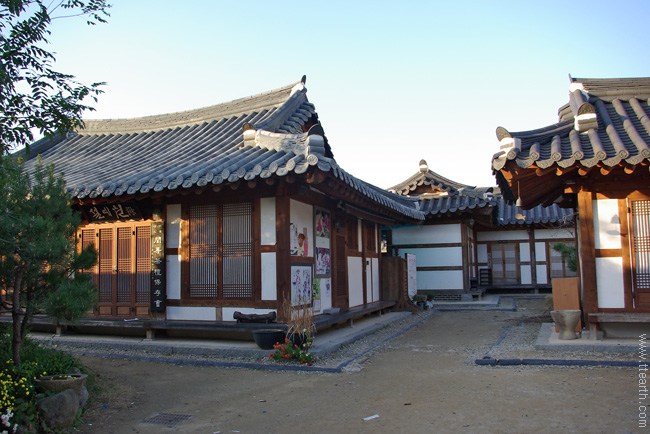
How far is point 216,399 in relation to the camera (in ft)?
18.9

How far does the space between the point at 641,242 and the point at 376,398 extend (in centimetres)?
505

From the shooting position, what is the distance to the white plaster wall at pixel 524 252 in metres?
21.7

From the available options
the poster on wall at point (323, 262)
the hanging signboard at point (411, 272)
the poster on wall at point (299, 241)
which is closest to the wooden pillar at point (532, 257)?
the hanging signboard at point (411, 272)

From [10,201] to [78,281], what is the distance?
3.59 ft

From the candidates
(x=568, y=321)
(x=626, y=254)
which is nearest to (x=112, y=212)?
(x=568, y=321)

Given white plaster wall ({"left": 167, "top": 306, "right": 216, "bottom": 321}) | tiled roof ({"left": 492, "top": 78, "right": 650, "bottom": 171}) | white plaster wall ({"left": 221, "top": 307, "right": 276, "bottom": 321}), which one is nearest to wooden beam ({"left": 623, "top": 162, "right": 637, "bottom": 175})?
tiled roof ({"left": 492, "top": 78, "right": 650, "bottom": 171})

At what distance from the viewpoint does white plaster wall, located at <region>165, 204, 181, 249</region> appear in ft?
30.5

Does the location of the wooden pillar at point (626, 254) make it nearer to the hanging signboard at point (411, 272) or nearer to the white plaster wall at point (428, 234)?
the hanging signboard at point (411, 272)

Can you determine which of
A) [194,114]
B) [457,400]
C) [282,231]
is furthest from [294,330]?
[194,114]

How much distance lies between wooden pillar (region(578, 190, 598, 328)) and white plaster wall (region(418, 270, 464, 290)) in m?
9.89

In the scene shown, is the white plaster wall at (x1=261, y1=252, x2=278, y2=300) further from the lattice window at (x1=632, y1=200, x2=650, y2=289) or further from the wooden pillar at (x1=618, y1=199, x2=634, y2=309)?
the lattice window at (x1=632, y1=200, x2=650, y2=289)

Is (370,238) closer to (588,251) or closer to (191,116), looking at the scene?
(191,116)

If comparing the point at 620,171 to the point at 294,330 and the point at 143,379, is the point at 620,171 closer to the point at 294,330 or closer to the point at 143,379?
the point at 294,330

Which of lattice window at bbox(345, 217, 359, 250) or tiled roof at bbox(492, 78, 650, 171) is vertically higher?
tiled roof at bbox(492, 78, 650, 171)
